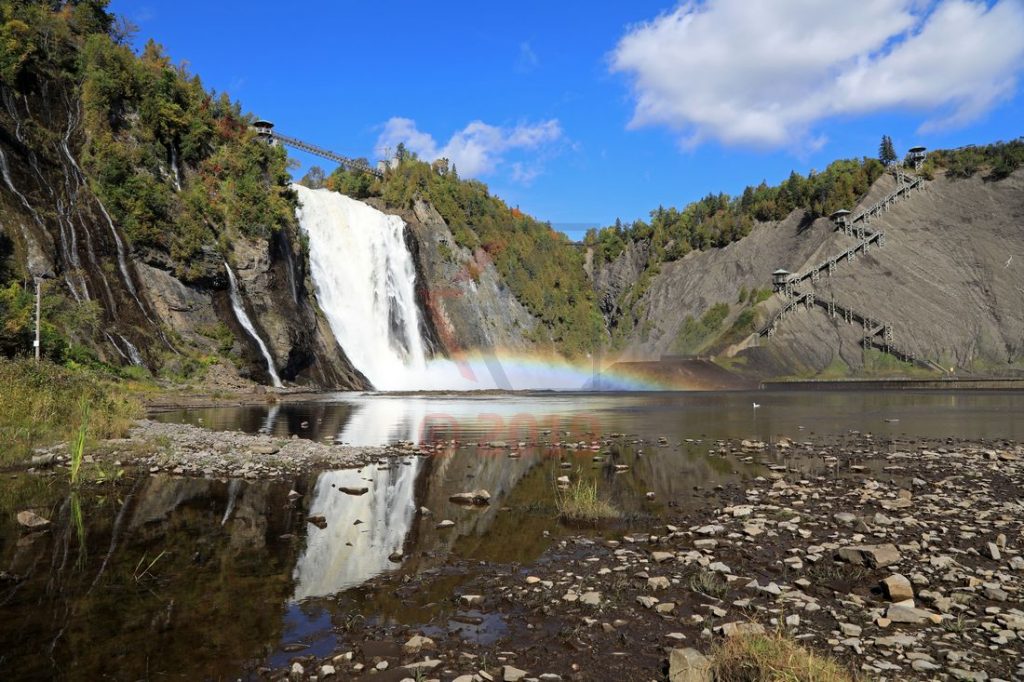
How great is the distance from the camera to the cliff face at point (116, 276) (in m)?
42.0

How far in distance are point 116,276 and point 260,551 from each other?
45953 mm

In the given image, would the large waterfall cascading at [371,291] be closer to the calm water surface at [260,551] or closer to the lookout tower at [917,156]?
the calm water surface at [260,551]

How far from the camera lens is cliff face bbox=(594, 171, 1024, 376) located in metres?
86.8

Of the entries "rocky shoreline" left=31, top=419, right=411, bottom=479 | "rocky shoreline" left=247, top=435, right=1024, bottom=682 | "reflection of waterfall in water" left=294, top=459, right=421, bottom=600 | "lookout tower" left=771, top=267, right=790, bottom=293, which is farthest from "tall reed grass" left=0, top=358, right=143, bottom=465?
"lookout tower" left=771, top=267, right=790, bottom=293

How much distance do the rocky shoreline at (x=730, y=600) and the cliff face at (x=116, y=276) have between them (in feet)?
136

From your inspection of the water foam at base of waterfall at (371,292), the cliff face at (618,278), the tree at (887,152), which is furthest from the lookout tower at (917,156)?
the water foam at base of waterfall at (371,292)

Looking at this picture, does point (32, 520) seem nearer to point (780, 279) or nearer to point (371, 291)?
point (371, 291)

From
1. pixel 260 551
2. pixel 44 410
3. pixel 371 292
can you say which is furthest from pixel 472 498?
pixel 371 292

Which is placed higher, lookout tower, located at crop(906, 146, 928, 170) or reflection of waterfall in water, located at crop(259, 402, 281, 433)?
lookout tower, located at crop(906, 146, 928, 170)

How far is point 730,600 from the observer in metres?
7.34

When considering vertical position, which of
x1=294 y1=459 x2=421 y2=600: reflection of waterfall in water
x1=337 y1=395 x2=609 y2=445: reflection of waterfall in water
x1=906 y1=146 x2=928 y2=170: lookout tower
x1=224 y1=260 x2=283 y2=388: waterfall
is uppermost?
x1=906 y1=146 x2=928 y2=170: lookout tower

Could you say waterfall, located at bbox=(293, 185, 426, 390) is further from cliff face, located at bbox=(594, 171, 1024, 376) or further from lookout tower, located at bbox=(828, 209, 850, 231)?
lookout tower, located at bbox=(828, 209, 850, 231)

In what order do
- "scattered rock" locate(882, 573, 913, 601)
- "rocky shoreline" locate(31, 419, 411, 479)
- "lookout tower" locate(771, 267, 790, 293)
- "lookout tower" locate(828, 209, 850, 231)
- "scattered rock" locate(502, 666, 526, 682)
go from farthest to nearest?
"lookout tower" locate(828, 209, 850, 231)
"lookout tower" locate(771, 267, 790, 293)
"rocky shoreline" locate(31, 419, 411, 479)
"scattered rock" locate(882, 573, 913, 601)
"scattered rock" locate(502, 666, 526, 682)

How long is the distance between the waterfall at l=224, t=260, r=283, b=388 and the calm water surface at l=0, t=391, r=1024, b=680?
126 feet
